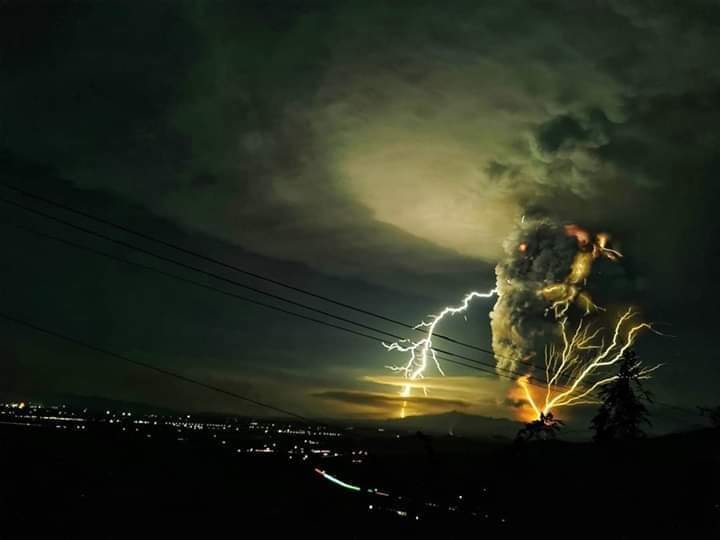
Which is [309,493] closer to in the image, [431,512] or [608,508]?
[431,512]

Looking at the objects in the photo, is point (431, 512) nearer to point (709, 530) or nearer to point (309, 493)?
point (309, 493)

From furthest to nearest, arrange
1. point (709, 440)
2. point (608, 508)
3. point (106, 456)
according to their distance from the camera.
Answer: point (709, 440) → point (106, 456) → point (608, 508)

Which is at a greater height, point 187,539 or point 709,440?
point 709,440

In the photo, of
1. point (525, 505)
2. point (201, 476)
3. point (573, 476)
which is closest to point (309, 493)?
point (201, 476)

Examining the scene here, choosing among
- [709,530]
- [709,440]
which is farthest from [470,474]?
[709,440]

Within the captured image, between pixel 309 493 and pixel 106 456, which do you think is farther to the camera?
pixel 106 456

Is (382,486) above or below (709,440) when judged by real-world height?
below

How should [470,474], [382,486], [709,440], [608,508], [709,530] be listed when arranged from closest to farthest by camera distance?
Answer: 1. [709,530]
2. [608,508]
3. [382,486]
4. [470,474]
5. [709,440]

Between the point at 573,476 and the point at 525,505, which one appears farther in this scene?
the point at 573,476

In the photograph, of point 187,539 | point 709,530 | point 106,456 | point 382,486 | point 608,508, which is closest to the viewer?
point 187,539
